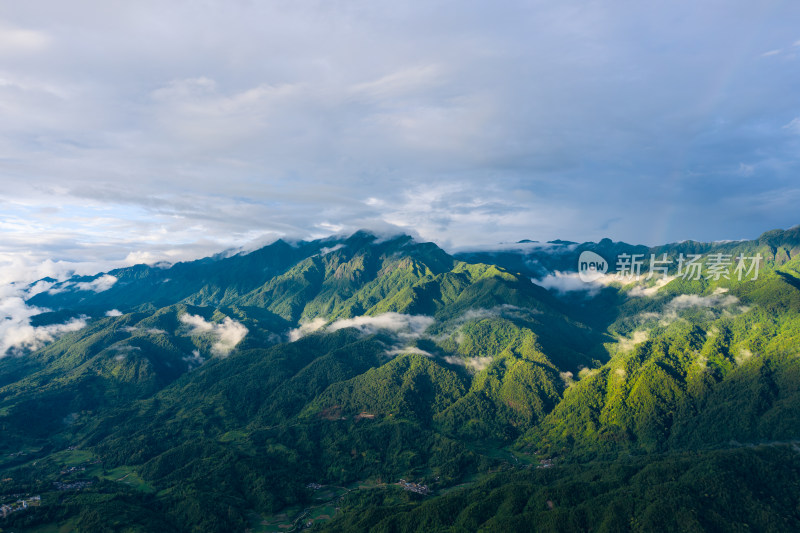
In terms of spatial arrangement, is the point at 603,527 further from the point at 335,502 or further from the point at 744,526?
the point at 335,502

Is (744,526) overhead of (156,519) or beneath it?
overhead

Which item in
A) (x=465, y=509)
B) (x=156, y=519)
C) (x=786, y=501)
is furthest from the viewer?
(x=156, y=519)

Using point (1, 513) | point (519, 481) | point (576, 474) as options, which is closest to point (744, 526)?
point (576, 474)

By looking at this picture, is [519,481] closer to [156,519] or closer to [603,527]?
[603,527]

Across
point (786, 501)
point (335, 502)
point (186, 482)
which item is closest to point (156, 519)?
point (186, 482)

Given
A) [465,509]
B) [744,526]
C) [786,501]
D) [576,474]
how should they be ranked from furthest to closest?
[576,474], [465,509], [786,501], [744,526]

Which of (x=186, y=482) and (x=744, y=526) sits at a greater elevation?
(x=744, y=526)

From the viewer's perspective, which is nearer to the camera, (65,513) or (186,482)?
(65,513)

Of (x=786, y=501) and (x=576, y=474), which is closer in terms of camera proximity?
(x=786, y=501)

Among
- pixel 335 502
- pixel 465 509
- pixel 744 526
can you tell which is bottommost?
pixel 335 502
